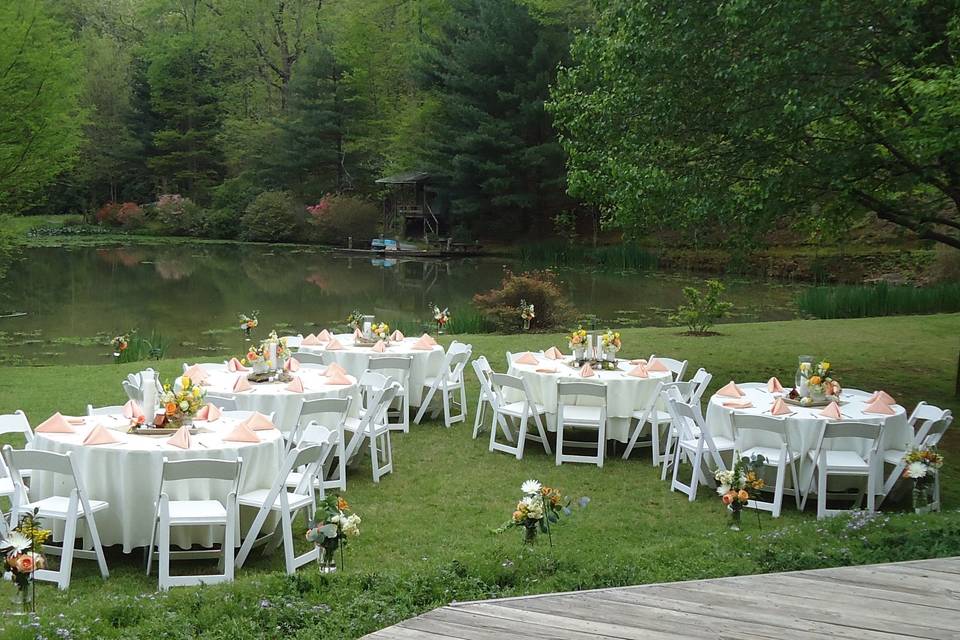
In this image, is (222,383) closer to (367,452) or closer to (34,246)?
(367,452)

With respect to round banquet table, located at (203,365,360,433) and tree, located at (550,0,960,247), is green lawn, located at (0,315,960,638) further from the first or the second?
tree, located at (550,0,960,247)

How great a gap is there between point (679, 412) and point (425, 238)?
4068cm

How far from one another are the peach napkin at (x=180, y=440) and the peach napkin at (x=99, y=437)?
14.8 inches

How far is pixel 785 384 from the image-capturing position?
13.4 m

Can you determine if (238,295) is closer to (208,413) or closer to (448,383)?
(448,383)

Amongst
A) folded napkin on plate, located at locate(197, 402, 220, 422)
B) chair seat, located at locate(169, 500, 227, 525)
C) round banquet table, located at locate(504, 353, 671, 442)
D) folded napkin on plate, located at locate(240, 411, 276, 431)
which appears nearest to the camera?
chair seat, located at locate(169, 500, 227, 525)

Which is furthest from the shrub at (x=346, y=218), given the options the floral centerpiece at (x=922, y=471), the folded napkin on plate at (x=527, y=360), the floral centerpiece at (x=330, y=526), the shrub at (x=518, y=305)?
the floral centerpiece at (x=330, y=526)

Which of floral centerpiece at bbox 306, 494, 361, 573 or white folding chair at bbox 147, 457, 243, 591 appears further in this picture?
white folding chair at bbox 147, 457, 243, 591

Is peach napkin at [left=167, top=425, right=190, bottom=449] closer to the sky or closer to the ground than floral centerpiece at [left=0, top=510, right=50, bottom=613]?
closer to the sky

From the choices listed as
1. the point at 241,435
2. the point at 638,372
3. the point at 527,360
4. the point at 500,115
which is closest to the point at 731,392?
the point at 638,372

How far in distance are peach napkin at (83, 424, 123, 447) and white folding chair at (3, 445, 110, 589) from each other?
35 cm

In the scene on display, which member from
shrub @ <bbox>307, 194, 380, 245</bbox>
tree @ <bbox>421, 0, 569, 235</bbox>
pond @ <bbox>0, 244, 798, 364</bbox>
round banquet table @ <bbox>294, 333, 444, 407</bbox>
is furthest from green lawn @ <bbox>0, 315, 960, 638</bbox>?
shrub @ <bbox>307, 194, 380, 245</bbox>

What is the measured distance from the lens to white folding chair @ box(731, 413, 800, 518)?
7.74 metres

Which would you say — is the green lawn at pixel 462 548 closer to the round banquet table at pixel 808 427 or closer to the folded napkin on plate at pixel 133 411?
the round banquet table at pixel 808 427
